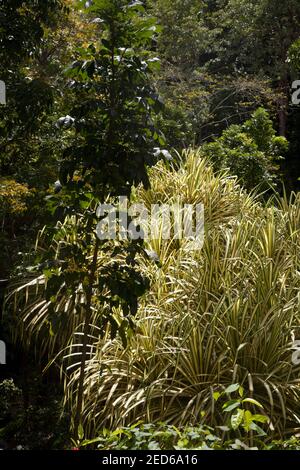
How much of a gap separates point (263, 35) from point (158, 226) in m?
→ 9.68

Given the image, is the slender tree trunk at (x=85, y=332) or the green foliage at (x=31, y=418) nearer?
the slender tree trunk at (x=85, y=332)

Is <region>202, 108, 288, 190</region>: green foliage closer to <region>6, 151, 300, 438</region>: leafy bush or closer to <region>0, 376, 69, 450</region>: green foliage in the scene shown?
<region>6, 151, 300, 438</region>: leafy bush

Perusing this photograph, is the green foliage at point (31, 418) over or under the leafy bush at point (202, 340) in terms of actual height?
under

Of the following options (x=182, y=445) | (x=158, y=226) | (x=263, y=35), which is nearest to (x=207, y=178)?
(x=158, y=226)

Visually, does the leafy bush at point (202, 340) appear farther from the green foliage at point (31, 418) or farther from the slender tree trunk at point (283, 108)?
the slender tree trunk at point (283, 108)

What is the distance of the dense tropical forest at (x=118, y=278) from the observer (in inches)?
144

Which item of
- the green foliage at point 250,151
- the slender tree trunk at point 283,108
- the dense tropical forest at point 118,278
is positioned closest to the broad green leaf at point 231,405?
the dense tropical forest at point 118,278

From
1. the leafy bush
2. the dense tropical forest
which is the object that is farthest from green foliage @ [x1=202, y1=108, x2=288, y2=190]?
the leafy bush

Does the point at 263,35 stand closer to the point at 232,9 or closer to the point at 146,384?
the point at 232,9

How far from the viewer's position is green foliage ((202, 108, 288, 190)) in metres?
9.34

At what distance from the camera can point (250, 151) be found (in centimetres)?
953

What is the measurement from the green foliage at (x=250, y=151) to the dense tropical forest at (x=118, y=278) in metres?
1.88

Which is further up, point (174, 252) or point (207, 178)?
point (207, 178)
